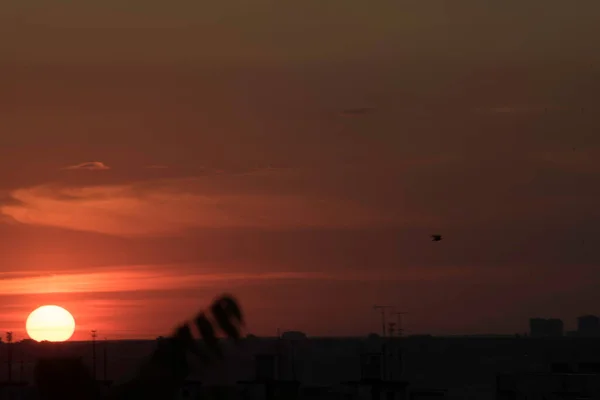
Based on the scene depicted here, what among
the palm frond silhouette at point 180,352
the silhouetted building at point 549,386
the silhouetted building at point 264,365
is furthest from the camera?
the silhouetted building at point 549,386

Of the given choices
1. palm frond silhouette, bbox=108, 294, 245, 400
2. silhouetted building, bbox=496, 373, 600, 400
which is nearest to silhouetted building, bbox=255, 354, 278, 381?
silhouetted building, bbox=496, 373, 600, 400

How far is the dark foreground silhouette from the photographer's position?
17.6m

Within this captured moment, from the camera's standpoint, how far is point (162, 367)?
18.5 m

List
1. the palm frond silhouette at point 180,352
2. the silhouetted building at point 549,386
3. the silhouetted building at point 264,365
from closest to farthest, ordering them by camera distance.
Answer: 1. the palm frond silhouette at point 180,352
2. the silhouetted building at point 264,365
3. the silhouetted building at point 549,386

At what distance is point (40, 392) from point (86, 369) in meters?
0.81

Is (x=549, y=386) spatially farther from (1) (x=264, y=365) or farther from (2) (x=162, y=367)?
(2) (x=162, y=367)

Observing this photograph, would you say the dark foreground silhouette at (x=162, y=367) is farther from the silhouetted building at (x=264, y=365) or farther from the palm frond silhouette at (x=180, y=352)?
the silhouetted building at (x=264, y=365)

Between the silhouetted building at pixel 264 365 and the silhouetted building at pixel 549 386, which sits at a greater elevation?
the silhouetted building at pixel 264 365

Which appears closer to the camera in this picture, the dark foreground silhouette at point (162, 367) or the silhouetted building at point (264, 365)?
the dark foreground silhouette at point (162, 367)

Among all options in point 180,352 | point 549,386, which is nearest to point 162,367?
point 180,352

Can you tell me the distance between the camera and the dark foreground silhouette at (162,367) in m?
17.6

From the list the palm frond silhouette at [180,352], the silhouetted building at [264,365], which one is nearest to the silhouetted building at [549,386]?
the silhouetted building at [264,365]

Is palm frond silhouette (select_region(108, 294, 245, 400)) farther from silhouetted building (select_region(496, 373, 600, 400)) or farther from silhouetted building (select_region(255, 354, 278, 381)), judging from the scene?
silhouetted building (select_region(496, 373, 600, 400))

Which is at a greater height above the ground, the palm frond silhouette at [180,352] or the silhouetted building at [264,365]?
the silhouetted building at [264,365]
